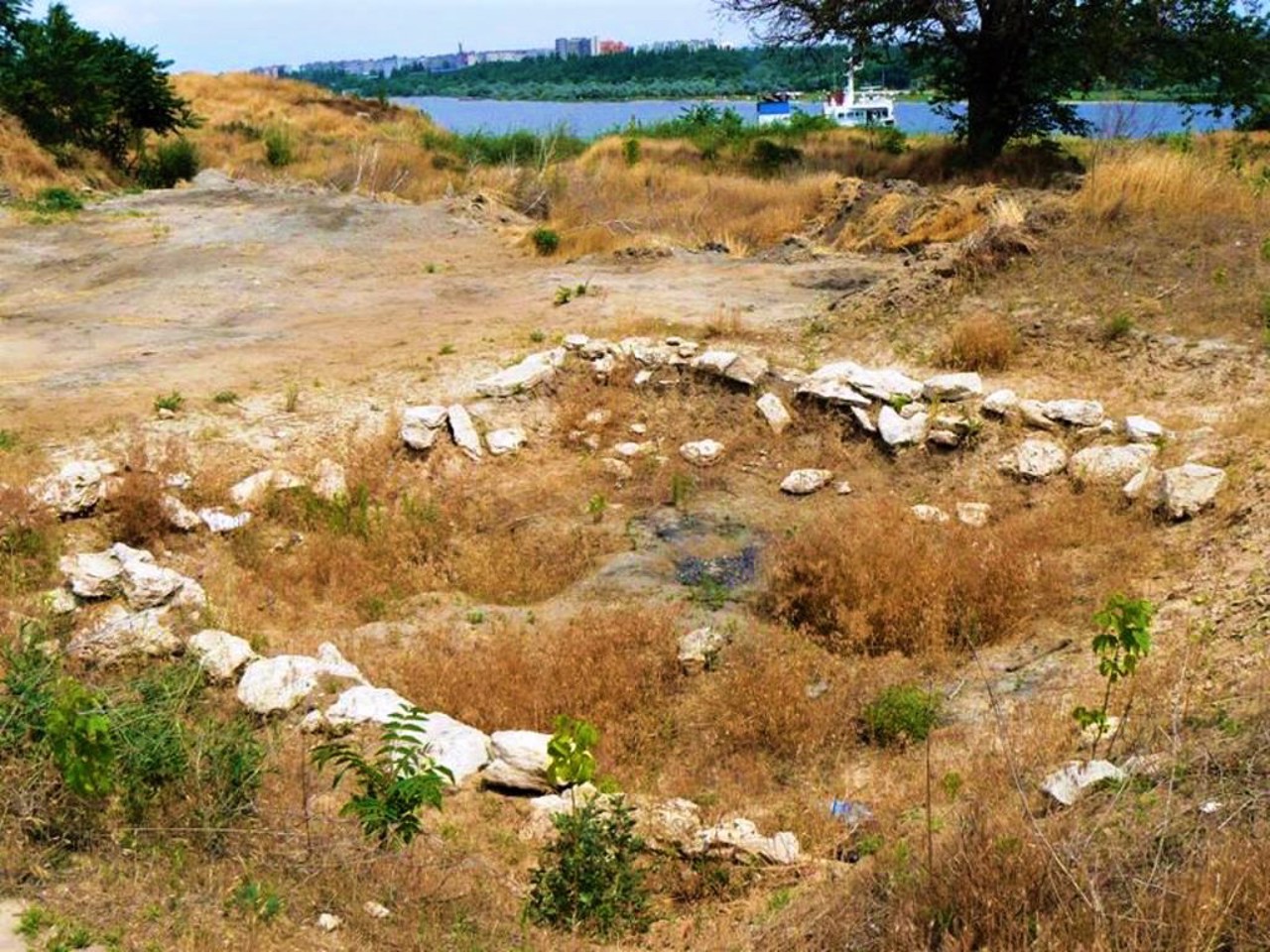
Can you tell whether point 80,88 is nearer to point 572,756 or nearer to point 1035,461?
point 1035,461

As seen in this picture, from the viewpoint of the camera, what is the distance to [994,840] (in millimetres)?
3910


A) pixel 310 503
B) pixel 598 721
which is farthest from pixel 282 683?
pixel 310 503

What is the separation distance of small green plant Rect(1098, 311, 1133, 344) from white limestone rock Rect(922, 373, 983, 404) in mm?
1564

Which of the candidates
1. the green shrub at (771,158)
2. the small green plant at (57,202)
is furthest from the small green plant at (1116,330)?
the small green plant at (57,202)

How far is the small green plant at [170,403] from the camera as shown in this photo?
1005 centimetres

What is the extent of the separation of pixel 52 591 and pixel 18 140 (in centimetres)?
2031

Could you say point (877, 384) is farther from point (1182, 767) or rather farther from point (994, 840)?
point (994, 840)

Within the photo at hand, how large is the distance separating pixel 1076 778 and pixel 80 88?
88.7ft

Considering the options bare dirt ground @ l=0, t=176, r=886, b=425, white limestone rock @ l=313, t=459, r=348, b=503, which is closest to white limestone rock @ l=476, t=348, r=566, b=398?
bare dirt ground @ l=0, t=176, r=886, b=425

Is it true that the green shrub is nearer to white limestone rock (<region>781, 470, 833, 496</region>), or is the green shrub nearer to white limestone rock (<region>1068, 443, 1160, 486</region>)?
white limestone rock (<region>781, 470, 833, 496</region>)

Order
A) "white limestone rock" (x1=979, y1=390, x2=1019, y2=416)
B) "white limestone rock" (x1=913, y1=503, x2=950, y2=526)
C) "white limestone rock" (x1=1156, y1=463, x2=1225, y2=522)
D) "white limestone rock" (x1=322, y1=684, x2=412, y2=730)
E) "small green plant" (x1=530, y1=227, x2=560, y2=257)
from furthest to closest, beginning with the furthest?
"small green plant" (x1=530, y1=227, x2=560, y2=257) → "white limestone rock" (x1=979, y1=390, x2=1019, y2=416) → "white limestone rock" (x1=913, y1=503, x2=950, y2=526) → "white limestone rock" (x1=1156, y1=463, x2=1225, y2=522) → "white limestone rock" (x1=322, y1=684, x2=412, y2=730)

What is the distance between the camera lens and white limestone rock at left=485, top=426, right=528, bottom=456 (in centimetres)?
1024

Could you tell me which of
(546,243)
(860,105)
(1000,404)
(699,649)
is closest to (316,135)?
(860,105)

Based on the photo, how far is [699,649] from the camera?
723cm
